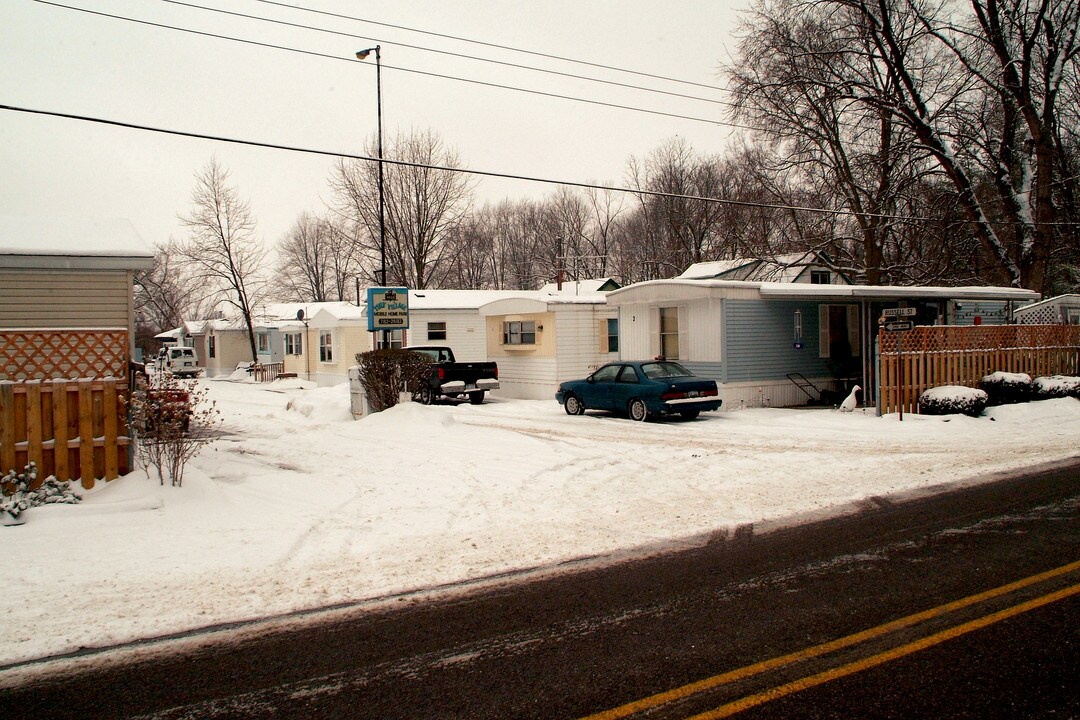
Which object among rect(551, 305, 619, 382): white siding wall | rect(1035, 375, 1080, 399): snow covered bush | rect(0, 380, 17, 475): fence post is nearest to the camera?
rect(0, 380, 17, 475): fence post

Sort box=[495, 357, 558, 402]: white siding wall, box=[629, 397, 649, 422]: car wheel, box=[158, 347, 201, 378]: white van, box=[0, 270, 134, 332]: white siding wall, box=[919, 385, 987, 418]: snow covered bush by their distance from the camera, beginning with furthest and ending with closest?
box=[158, 347, 201, 378]: white van, box=[495, 357, 558, 402]: white siding wall, box=[629, 397, 649, 422]: car wheel, box=[919, 385, 987, 418]: snow covered bush, box=[0, 270, 134, 332]: white siding wall

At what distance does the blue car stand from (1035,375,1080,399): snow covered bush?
23.8 ft

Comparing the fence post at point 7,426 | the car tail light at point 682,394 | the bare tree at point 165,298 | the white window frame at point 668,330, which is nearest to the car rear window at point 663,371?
the car tail light at point 682,394

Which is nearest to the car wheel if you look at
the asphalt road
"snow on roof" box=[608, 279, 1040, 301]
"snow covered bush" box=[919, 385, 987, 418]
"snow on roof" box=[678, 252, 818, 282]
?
"snow on roof" box=[608, 279, 1040, 301]

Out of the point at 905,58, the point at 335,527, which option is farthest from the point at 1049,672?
the point at 905,58

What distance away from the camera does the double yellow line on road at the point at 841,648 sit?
3781 millimetres

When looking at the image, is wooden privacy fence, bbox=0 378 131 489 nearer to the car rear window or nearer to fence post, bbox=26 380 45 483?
fence post, bbox=26 380 45 483

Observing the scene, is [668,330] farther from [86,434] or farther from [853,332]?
[86,434]

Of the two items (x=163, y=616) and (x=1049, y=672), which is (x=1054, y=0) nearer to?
(x=1049, y=672)

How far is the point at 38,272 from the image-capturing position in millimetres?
12984

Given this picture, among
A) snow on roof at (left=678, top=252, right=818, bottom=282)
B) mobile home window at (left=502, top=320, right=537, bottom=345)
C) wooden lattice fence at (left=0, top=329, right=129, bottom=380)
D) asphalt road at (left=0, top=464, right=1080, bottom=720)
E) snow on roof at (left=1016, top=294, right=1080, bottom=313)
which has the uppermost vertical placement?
snow on roof at (left=678, top=252, right=818, bottom=282)

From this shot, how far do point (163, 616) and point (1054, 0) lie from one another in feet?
98.9

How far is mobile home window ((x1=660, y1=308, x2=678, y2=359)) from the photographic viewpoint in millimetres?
20406

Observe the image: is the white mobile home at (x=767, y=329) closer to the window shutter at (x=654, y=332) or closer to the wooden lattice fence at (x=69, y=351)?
the window shutter at (x=654, y=332)
